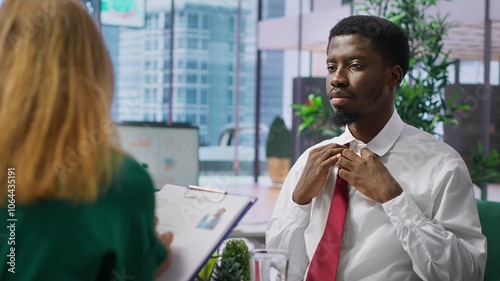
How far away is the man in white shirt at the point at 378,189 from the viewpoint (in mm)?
1445

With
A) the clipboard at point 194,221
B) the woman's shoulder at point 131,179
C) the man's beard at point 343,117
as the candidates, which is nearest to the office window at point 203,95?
the man's beard at point 343,117

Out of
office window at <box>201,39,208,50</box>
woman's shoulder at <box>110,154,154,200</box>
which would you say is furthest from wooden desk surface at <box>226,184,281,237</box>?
woman's shoulder at <box>110,154,154,200</box>

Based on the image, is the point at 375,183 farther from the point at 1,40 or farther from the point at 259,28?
the point at 259,28

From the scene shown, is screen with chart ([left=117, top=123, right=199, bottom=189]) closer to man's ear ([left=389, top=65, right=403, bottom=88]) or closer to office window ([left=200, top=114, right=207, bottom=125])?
man's ear ([left=389, top=65, right=403, bottom=88])

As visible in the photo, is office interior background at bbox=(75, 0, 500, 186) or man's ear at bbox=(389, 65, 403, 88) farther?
office interior background at bbox=(75, 0, 500, 186)

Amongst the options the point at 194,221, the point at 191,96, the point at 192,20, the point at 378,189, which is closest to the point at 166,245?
the point at 194,221

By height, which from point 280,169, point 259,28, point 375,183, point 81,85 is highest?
point 259,28

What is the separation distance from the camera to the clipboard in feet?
2.95

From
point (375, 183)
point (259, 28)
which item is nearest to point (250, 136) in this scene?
point (259, 28)

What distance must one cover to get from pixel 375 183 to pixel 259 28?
6.98 m

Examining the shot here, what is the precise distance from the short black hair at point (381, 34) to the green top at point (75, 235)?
100 cm

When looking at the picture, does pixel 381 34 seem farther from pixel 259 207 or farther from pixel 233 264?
pixel 259 207

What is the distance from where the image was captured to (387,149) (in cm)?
163

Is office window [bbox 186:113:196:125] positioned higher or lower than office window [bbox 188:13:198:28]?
lower
